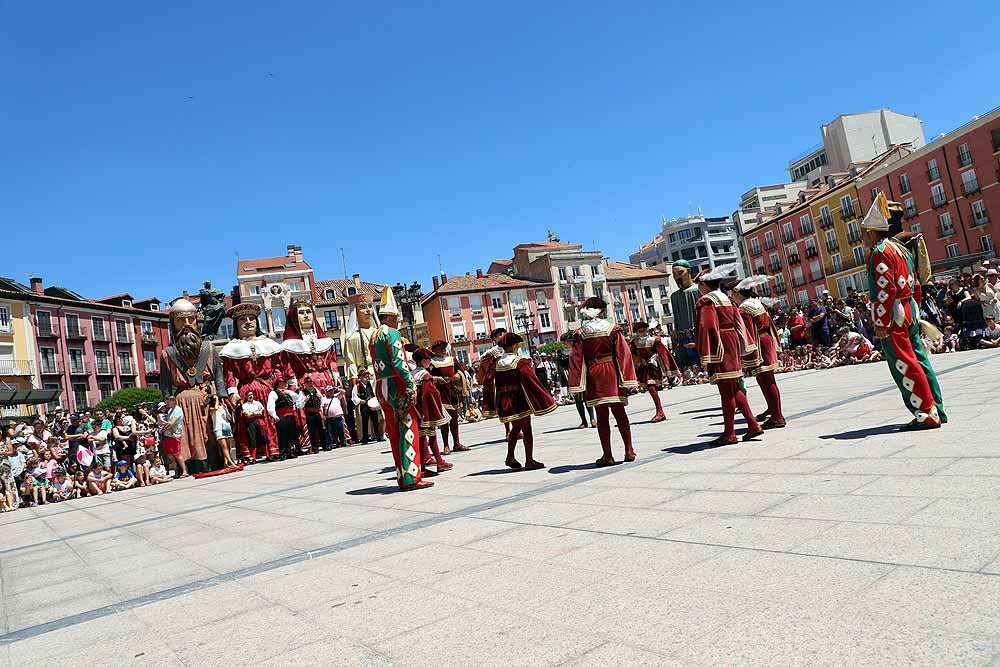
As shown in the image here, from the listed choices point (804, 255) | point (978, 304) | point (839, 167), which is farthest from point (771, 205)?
point (978, 304)

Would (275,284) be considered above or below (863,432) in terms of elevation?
above

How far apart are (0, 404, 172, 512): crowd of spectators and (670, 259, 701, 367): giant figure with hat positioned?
11236mm

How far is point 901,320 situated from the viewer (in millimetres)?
6602

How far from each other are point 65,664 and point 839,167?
86.4m

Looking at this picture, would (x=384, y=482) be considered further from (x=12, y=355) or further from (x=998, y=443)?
(x=12, y=355)

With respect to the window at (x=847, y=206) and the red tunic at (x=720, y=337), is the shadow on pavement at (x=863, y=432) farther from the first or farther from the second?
the window at (x=847, y=206)

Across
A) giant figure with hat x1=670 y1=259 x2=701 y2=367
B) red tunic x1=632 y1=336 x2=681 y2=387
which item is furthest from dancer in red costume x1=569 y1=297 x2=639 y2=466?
red tunic x1=632 y1=336 x2=681 y2=387

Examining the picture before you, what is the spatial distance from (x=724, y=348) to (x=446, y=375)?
522cm

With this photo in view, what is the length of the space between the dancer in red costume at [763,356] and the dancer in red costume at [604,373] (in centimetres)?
171

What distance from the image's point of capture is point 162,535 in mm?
6961

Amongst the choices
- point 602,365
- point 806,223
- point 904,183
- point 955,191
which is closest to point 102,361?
point 602,365

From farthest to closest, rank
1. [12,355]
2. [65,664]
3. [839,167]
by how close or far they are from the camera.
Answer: [839,167] < [12,355] < [65,664]

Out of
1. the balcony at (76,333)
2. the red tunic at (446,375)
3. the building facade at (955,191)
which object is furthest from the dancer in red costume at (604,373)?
the balcony at (76,333)

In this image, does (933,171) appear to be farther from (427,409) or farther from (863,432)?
(427,409)
